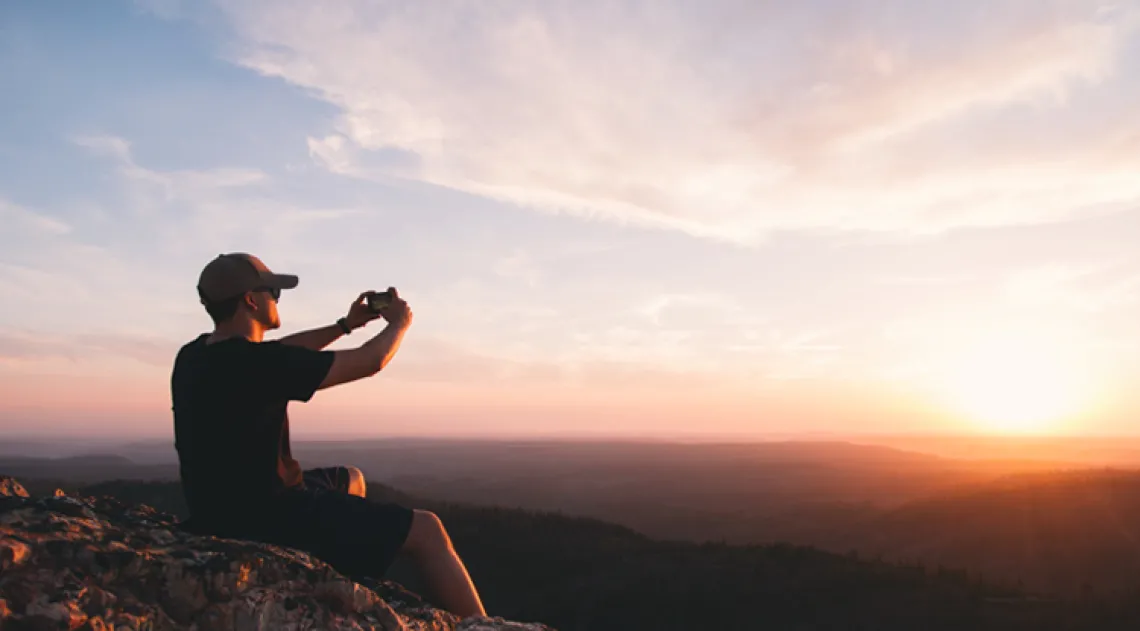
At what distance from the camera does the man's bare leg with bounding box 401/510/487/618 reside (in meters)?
3.69

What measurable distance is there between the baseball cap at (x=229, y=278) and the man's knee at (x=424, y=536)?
1.33m

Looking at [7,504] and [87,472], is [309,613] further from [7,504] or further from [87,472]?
[87,472]

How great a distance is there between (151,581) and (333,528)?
78cm

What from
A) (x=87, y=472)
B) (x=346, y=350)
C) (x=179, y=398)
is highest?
(x=346, y=350)

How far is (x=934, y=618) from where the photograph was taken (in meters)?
9.78

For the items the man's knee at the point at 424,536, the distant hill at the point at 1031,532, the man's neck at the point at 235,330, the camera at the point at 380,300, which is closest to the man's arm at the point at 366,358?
the camera at the point at 380,300

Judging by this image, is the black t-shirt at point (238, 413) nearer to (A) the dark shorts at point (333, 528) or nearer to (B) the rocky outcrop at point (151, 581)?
(A) the dark shorts at point (333, 528)

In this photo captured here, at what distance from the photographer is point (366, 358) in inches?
140

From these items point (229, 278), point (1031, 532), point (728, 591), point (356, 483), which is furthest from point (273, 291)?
point (1031, 532)

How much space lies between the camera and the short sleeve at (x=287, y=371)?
3.42 m

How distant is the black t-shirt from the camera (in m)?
0.57

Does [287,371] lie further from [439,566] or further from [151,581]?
[439,566]

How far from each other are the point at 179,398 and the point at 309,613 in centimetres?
114

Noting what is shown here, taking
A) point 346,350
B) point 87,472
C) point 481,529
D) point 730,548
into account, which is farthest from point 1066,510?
point 87,472
